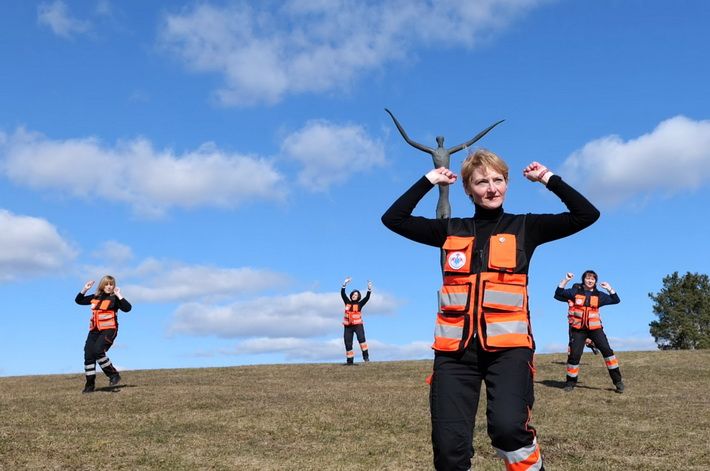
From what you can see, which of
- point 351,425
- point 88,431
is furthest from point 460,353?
point 88,431

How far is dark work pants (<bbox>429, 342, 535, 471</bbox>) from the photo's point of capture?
4.90 metres

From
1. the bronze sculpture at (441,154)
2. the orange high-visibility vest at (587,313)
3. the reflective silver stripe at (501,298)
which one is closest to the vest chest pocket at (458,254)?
the reflective silver stripe at (501,298)

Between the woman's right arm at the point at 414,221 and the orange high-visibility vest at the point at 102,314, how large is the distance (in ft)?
40.1

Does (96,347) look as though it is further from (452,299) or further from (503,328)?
(503,328)

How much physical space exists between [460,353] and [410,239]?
1076 mm

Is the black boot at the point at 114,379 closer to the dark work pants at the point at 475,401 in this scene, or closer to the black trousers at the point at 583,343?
the black trousers at the point at 583,343

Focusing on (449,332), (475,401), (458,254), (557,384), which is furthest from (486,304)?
(557,384)

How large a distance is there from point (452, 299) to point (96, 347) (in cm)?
1312

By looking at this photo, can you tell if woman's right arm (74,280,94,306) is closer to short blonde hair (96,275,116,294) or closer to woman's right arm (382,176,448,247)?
short blonde hair (96,275,116,294)

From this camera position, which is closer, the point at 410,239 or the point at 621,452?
the point at 410,239

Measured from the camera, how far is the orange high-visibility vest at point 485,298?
507cm

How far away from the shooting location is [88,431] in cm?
1119

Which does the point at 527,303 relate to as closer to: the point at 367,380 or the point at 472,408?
the point at 472,408

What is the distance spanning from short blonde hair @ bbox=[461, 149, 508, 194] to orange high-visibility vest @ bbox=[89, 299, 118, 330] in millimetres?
12722
